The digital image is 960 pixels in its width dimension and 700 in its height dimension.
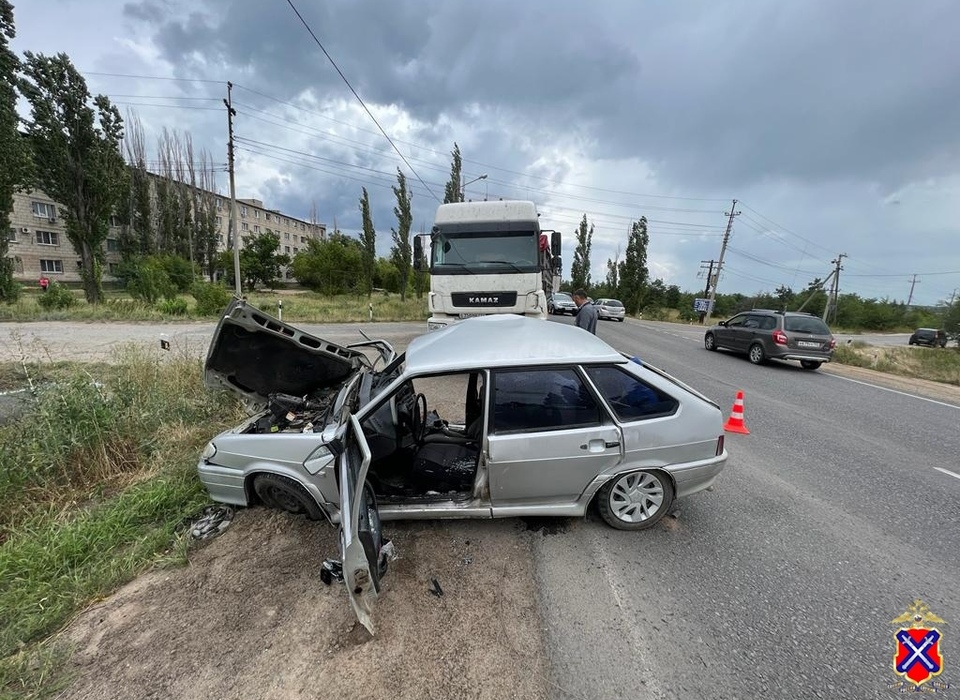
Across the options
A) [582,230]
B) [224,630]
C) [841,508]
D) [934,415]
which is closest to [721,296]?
[582,230]

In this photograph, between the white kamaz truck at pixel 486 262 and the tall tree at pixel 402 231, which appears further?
the tall tree at pixel 402 231

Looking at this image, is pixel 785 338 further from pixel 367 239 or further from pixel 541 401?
pixel 367 239

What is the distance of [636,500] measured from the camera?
2855mm

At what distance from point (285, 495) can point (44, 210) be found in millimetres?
52521

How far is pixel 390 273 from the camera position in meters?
45.7

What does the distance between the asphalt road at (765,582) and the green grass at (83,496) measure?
272cm

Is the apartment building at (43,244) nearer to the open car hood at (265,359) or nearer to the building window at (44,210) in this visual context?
the building window at (44,210)

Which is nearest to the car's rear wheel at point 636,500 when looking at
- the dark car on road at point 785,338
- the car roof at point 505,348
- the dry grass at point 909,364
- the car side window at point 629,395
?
the car side window at point 629,395

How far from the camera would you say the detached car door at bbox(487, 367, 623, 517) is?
8.48 feet

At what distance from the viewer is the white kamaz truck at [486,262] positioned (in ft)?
25.8

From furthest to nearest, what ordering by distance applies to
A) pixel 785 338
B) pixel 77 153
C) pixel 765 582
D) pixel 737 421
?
1. pixel 77 153
2. pixel 785 338
3. pixel 737 421
4. pixel 765 582

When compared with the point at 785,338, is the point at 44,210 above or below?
above

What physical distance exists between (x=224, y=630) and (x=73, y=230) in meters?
24.7

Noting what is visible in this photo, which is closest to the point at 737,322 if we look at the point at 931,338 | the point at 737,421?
the point at 737,421
